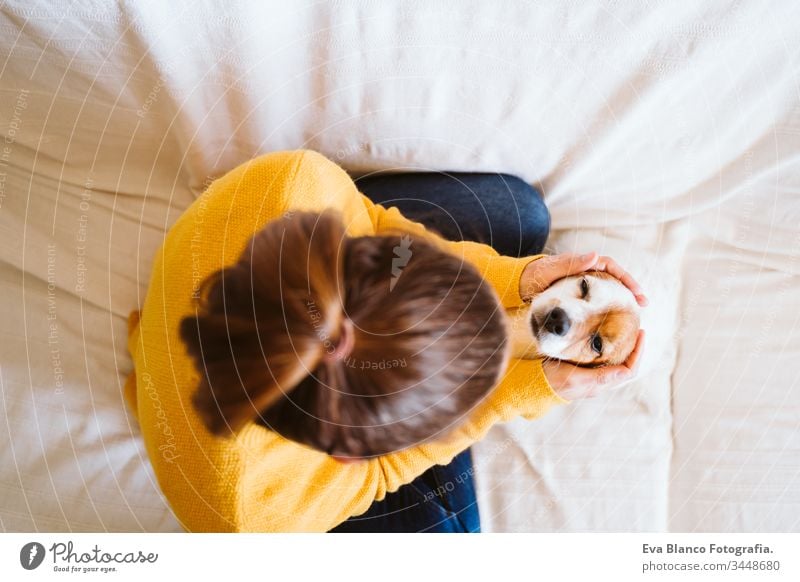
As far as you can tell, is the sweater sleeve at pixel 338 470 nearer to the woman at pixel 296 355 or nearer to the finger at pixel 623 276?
the woman at pixel 296 355

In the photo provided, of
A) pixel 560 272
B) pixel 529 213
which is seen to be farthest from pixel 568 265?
pixel 529 213

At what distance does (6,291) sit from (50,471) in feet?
0.84

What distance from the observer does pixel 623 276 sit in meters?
0.80

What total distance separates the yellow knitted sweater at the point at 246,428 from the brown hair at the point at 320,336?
0.02 m

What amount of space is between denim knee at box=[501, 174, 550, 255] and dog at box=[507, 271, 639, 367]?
5.3 inches

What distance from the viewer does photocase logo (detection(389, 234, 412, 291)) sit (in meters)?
0.59

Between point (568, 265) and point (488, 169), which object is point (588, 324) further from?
point (488, 169)

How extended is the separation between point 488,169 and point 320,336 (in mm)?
461

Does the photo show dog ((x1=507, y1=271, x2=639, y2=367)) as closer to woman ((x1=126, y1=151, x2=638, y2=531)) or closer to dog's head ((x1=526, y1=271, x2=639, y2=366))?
dog's head ((x1=526, y1=271, x2=639, y2=366))
